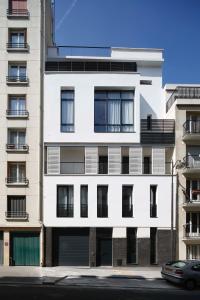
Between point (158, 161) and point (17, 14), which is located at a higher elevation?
point (17, 14)

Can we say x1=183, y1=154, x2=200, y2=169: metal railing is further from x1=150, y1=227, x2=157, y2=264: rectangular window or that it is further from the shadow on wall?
x1=150, y1=227, x2=157, y2=264: rectangular window

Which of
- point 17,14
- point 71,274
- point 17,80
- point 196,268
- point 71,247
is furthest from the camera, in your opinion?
point 17,14

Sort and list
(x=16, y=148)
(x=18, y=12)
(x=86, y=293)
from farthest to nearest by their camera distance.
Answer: (x=18, y=12)
(x=16, y=148)
(x=86, y=293)

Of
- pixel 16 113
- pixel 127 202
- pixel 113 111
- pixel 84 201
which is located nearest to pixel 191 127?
pixel 113 111

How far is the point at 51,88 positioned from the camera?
111 feet

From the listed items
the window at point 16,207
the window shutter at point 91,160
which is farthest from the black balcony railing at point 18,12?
the window at point 16,207

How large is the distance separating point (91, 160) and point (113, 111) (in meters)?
4.33

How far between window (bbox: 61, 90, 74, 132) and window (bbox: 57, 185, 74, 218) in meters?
4.57

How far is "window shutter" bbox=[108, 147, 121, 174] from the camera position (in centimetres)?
3316

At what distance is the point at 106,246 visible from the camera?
32.8 metres

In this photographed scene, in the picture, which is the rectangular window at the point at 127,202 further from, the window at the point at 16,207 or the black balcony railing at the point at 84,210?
the window at the point at 16,207

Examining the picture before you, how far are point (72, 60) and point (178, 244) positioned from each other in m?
17.2

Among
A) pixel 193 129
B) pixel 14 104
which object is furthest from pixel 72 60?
pixel 193 129

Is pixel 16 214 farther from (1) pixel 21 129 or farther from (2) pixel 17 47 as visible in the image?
(2) pixel 17 47
